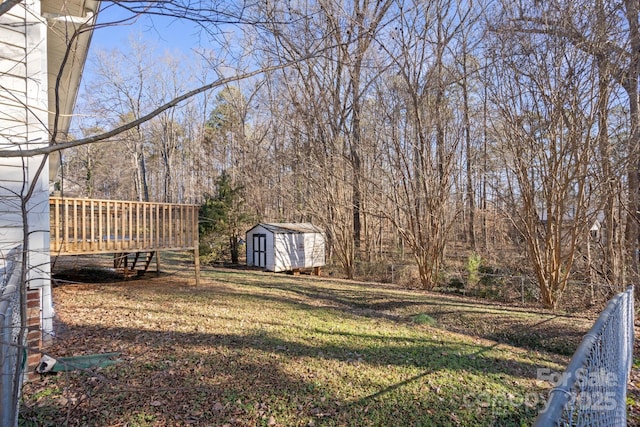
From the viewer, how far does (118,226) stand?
20.1ft

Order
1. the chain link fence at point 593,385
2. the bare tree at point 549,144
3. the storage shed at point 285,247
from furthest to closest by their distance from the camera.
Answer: the storage shed at point 285,247 → the bare tree at point 549,144 → the chain link fence at point 593,385

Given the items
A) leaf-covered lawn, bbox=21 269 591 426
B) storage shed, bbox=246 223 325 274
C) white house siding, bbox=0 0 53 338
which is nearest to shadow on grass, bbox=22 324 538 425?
leaf-covered lawn, bbox=21 269 591 426

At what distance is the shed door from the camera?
1337cm

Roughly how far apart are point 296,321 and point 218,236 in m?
10.0

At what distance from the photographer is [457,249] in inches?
563

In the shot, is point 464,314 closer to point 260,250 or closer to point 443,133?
point 443,133

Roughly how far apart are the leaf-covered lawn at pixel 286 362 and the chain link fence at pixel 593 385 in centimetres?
113

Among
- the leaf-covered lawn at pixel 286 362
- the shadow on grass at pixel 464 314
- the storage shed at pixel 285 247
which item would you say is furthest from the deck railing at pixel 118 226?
the storage shed at pixel 285 247

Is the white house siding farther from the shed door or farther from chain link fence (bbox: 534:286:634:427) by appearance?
the shed door

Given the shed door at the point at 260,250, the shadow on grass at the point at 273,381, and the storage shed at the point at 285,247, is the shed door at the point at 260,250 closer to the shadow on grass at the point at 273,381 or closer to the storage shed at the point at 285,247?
the storage shed at the point at 285,247

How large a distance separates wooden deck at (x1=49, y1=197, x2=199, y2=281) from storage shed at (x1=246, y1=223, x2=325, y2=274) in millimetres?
5979

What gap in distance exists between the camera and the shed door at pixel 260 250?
1337 cm

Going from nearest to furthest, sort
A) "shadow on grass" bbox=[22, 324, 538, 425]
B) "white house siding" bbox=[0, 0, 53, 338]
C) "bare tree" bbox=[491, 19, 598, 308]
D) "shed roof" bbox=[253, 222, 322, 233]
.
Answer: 1. "shadow on grass" bbox=[22, 324, 538, 425]
2. "white house siding" bbox=[0, 0, 53, 338]
3. "bare tree" bbox=[491, 19, 598, 308]
4. "shed roof" bbox=[253, 222, 322, 233]

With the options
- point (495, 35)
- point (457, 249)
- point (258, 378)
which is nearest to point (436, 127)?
point (495, 35)
